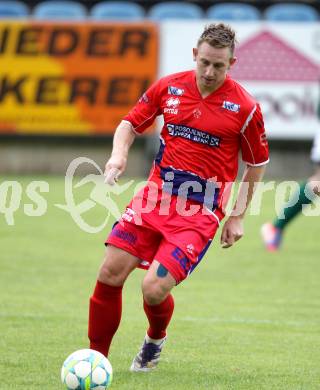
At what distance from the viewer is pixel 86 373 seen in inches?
201

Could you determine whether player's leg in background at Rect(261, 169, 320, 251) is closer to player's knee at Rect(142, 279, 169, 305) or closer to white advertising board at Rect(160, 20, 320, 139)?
player's knee at Rect(142, 279, 169, 305)

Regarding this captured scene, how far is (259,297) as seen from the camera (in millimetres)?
8688

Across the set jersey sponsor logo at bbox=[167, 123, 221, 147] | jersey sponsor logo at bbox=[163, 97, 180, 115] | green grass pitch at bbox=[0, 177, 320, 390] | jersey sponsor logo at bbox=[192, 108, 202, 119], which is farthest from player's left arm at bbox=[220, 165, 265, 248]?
green grass pitch at bbox=[0, 177, 320, 390]

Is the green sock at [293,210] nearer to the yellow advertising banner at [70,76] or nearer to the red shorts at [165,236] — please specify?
the red shorts at [165,236]

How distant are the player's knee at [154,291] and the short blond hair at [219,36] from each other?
4.25ft

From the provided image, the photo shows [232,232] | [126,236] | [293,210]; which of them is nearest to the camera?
[126,236]

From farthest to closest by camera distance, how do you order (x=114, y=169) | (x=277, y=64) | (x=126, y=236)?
(x=277, y=64)
(x=126, y=236)
(x=114, y=169)

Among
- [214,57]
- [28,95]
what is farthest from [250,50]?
[214,57]

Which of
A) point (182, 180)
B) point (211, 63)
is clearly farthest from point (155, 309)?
point (211, 63)

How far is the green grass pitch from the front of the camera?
230 inches

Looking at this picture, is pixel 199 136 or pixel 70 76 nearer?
pixel 199 136

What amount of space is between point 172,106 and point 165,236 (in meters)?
0.74

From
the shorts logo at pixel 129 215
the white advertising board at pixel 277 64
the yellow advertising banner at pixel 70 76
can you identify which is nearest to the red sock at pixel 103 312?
the shorts logo at pixel 129 215

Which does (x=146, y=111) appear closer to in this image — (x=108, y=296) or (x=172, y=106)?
(x=172, y=106)
